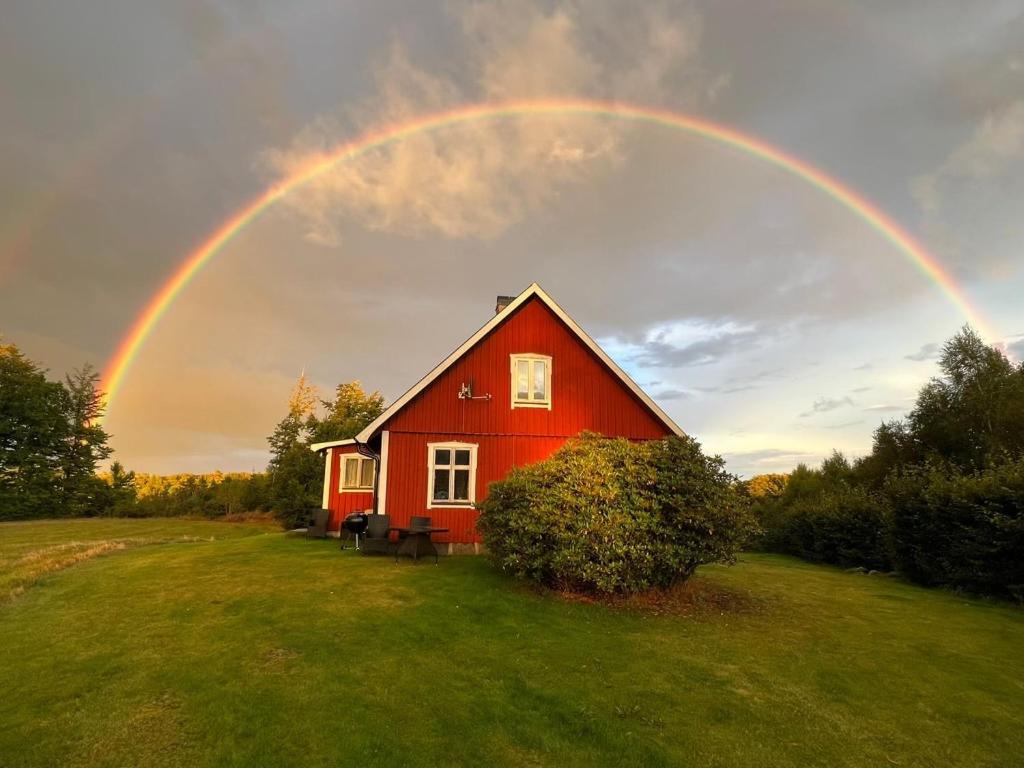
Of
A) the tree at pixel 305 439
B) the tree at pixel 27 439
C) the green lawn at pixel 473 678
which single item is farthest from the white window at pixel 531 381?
the tree at pixel 27 439

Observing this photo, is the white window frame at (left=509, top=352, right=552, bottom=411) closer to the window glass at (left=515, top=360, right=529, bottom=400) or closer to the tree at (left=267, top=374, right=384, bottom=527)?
the window glass at (left=515, top=360, right=529, bottom=400)

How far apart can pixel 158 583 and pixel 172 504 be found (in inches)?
1479

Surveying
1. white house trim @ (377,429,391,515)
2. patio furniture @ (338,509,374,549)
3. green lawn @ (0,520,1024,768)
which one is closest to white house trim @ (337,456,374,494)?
patio furniture @ (338,509,374,549)

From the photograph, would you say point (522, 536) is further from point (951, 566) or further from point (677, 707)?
point (951, 566)

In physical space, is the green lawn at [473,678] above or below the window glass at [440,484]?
below

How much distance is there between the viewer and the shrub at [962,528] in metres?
11.7

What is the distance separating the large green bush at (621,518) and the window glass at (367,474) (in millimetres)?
11426

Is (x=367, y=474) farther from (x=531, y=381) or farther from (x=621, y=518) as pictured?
(x=621, y=518)

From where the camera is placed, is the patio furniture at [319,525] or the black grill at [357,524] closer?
the black grill at [357,524]

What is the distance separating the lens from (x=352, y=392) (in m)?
→ 46.3

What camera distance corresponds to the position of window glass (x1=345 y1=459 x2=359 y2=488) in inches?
841

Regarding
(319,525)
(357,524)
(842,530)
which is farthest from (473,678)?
(842,530)

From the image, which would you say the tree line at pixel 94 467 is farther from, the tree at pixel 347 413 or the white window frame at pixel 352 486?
the white window frame at pixel 352 486

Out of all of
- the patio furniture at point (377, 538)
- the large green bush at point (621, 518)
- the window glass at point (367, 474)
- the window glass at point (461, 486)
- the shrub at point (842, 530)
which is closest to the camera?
Answer: the large green bush at point (621, 518)
